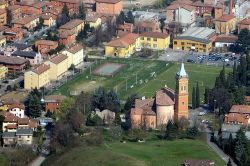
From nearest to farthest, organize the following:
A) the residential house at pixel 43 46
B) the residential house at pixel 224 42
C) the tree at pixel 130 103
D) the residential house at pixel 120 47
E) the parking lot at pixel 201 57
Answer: the tree at pixel 130 103 → the parking lot at pixel 201 57 → the residential house at pixel 120 47 → the residential house at pixel 43 46 → the residential house at pixel 224 42

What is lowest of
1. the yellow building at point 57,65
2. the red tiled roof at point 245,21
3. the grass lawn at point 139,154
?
the grass lawn at point 139,154

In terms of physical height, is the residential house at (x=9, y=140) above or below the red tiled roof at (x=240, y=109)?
below

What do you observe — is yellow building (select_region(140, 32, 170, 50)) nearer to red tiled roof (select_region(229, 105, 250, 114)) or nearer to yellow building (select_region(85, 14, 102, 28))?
yellow building (select_region(85, 14, 102, 28))

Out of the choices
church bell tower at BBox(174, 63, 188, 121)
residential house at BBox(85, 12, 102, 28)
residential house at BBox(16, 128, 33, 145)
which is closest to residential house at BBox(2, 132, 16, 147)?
residential house at BBox(16, 128, 33, 145)

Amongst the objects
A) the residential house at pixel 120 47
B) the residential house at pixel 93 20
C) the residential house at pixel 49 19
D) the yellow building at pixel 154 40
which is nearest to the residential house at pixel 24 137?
the residential house at pixel 120 47

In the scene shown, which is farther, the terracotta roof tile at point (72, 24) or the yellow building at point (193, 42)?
the terracotta roof tile at point (72, 24)

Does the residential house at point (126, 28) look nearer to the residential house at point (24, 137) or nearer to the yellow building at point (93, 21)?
the yellow building at point (93, 21)

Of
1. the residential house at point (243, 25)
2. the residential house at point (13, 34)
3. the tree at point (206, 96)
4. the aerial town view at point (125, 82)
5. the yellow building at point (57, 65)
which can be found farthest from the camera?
the residential house at point (243, 25)
